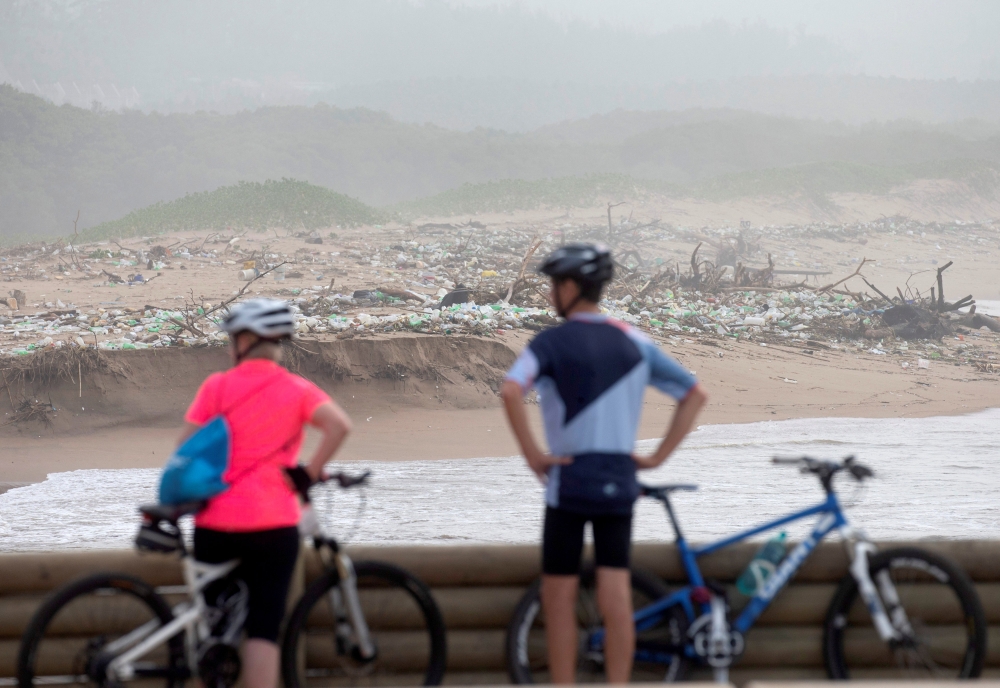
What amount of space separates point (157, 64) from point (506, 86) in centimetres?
2490

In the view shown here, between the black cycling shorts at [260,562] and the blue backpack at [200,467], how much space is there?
12cm

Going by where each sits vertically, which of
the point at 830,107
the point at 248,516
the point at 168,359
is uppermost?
the point at 830,107

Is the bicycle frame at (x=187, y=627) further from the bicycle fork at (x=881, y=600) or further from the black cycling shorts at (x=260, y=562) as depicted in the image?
the bicycle fork at (x=881, y=600)

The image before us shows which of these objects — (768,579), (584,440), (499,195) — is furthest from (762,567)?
(499,195)

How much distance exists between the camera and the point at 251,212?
28.8 meters

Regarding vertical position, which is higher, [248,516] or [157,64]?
[157,64]

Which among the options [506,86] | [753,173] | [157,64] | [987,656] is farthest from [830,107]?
[987,656]

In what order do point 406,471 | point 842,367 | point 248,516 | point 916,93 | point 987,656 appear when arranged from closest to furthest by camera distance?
1. point 248,516
2. point 987,656
3. point 406,471
4. point 842,367
5. point 916,93

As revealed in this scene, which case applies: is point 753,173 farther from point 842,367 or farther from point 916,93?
point 916,93

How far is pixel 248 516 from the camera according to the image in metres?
2.55

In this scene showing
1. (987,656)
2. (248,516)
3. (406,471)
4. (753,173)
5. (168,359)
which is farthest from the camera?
(753,173)

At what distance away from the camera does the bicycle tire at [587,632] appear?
8.89 ft

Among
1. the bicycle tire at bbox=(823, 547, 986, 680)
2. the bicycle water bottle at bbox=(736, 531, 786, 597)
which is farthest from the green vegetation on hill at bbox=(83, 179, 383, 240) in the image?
the bicycle tire at bbox=(823, 547, 986, 680)

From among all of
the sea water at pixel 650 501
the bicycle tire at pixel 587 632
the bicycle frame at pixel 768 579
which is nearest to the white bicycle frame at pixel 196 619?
the bicycle tire at pixel 587 632
